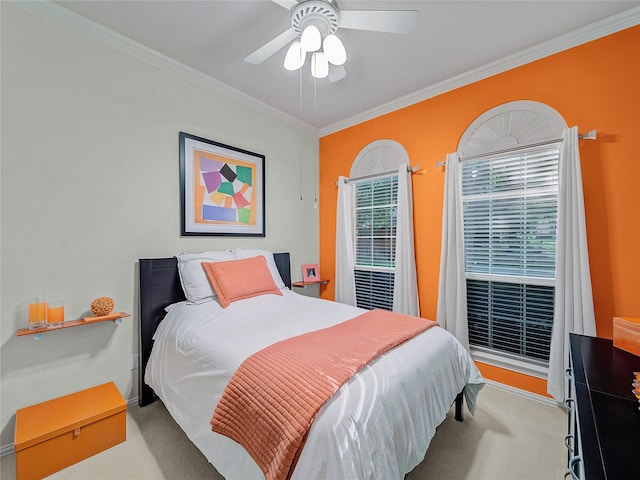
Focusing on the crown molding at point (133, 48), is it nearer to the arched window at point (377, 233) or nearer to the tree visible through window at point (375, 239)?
the arched window at point (377, 233)

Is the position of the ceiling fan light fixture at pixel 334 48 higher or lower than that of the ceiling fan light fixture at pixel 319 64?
A: lower

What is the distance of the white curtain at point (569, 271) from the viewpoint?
200 cm

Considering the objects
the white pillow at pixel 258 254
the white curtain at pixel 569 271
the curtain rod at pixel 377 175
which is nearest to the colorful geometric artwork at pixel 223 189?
the white pillow at pixel 258 254

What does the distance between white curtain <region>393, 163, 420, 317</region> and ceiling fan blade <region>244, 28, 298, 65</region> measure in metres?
1.67

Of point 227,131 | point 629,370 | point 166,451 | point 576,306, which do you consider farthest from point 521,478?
point 227,131

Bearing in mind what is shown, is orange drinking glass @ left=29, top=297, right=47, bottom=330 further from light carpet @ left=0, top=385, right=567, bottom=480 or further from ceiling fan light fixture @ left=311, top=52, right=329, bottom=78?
ceiling fan light fixture @ left=311, top=52, right=329, bottom=78

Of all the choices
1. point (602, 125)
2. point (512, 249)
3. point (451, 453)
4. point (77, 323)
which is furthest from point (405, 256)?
point (77, 323)

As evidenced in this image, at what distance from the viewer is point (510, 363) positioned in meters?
2.44

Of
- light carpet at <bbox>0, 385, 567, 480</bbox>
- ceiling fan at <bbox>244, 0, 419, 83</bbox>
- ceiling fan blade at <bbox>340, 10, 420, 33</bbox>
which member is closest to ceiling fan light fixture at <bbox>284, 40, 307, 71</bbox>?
ceiling fan at <bbox>244, 0, 419, 83</bbox>

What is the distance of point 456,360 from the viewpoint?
5.86 ft

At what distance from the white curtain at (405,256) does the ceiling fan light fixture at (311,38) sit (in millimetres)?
1678

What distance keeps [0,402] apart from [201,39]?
276 cm

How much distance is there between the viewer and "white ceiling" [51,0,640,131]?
188 centimetres

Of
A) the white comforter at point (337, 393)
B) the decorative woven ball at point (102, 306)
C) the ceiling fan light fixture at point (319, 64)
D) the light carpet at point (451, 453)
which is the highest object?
the ceiling fan light fixture at point (319, 64)
